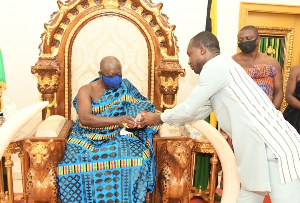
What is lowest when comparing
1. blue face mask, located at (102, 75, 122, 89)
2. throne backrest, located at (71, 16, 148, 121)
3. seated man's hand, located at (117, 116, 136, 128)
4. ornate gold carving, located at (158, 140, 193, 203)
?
ornate gold carving, located at (158, 140, 193, 203)

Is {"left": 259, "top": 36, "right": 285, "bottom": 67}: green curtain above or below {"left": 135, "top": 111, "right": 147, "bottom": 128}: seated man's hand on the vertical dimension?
above

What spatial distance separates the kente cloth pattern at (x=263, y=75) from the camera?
305cm

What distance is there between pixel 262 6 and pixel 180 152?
2.79 meters

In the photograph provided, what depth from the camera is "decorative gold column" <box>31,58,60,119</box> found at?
10.9 feet

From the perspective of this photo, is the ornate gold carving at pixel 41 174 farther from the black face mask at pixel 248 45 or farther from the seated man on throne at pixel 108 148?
the black face mask at pixel 248 45

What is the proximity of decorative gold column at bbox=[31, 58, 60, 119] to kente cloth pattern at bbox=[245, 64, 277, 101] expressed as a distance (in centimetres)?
192

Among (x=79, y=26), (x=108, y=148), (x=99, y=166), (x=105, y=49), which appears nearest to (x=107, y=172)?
(x=99, y=166)

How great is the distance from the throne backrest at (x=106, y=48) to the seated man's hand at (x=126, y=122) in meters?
0.72

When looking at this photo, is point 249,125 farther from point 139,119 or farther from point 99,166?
point 99,166

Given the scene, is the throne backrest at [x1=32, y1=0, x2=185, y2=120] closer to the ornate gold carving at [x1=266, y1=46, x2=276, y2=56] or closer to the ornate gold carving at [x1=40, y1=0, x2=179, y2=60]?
the ornate gold carving at [x1=40, y1=0, x2=179, y2=60]

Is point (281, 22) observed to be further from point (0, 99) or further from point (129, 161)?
point (0, 99)

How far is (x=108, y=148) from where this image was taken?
273cm

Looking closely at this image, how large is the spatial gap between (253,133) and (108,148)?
1.26 metres

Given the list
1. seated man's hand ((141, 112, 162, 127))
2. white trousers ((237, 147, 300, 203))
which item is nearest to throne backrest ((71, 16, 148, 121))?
seated man's hand ((141, 112, 162, 127))
